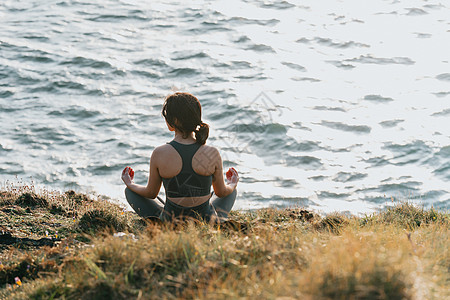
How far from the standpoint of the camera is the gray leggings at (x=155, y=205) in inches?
229

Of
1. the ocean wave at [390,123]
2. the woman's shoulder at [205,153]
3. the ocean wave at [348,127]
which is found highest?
the woman's shoulder at [205,153]

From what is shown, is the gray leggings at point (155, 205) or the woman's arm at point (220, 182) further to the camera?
the gray leggings at point (155, 205)

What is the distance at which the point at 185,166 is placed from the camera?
5.41 meters

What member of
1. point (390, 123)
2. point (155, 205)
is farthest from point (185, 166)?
point (390, 123)

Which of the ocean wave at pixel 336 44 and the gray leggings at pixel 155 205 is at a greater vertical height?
the gray leggings at pixel 155 205

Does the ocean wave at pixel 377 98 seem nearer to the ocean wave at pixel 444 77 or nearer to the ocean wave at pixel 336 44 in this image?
the ocean wave at pixel 444 77

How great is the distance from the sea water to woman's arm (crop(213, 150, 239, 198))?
467 centimetres

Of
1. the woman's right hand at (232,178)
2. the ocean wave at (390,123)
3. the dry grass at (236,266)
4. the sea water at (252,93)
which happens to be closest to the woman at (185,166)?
the woman's right hand at (232,178)

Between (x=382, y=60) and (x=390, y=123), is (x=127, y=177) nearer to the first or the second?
(x=390, y=123)

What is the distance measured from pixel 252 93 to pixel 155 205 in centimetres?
1093

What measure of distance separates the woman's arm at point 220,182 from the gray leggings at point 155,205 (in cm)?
12

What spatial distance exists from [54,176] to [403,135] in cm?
863

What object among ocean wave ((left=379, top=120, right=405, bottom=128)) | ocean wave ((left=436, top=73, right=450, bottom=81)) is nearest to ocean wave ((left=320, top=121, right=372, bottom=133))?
ocean wave ((left=379, top=120, right=405, bottom=128))

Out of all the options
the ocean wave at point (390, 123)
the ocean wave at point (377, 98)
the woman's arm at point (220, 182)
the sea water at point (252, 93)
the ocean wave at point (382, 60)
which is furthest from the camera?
the ocean wave at point (382, 60)
